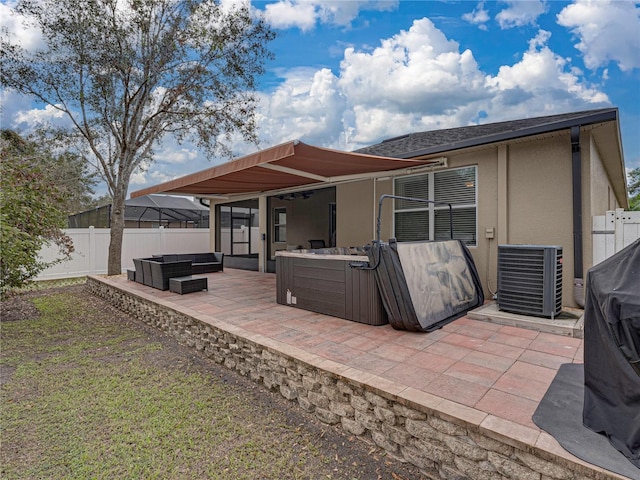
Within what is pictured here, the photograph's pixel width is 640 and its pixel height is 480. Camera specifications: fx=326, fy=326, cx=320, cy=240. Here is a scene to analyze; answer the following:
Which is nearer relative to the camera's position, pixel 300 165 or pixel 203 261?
pixel 300 165

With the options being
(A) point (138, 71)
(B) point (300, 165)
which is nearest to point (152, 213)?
(A) point (138, 71)

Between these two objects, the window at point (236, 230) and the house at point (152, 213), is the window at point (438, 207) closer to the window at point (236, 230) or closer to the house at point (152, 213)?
the window at point (236, 230)

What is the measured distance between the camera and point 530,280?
4.71 meters

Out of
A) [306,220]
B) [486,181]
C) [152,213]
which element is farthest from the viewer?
[152,213]

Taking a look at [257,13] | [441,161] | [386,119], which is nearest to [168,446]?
[441,161]

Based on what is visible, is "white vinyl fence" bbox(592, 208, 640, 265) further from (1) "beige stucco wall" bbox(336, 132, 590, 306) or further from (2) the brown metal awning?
(2) the brown metal awning

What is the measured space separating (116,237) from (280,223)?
565 centimetres

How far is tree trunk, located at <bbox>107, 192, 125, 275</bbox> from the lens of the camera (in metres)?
10.7

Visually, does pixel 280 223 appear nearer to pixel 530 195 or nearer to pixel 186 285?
pixel 186 285

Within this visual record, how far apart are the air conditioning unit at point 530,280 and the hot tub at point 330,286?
197 centimetres

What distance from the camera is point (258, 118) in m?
11.9

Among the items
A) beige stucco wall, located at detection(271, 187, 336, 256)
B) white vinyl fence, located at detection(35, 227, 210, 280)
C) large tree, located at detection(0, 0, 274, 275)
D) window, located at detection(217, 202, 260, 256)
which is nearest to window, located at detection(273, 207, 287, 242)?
beige stucco wall, located at detection(271, 187, 336, 256)

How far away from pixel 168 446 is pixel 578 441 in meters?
2.94

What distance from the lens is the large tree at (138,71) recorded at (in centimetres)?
941
